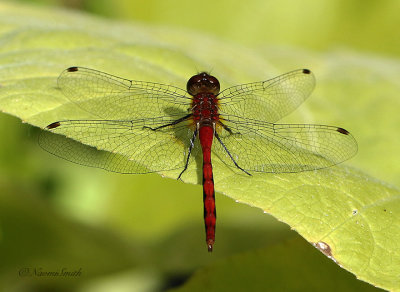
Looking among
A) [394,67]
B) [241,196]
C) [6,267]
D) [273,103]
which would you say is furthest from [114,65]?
[394,67]

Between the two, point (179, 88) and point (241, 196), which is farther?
point (179, 88)

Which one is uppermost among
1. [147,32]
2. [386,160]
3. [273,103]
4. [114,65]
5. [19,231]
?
[147,32]

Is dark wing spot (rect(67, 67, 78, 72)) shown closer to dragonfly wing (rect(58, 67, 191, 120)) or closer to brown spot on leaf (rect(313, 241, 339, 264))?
dragonfly wing (rect(58, 67, 191, 120))

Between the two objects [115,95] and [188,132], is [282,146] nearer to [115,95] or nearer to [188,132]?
[188,132]

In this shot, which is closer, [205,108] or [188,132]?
[188,132]

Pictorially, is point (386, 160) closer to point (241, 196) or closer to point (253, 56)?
point (241, 196)

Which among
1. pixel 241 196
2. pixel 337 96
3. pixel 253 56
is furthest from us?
pixel 253 56

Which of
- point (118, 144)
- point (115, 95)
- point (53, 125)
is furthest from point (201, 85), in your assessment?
point (53, 125)
